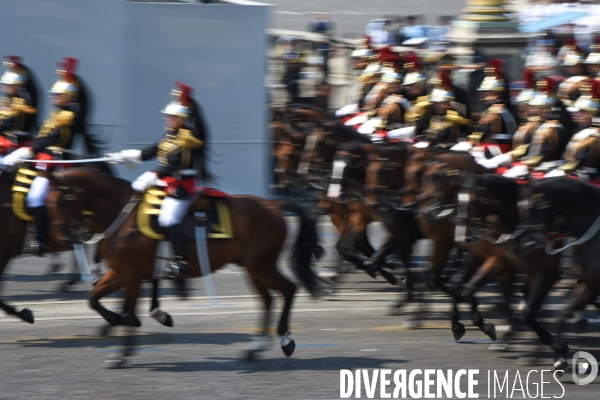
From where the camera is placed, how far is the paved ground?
352 inches

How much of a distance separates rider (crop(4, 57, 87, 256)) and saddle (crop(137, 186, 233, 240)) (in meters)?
1.68

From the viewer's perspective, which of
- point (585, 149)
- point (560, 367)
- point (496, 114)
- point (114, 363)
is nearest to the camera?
point (560, 367)

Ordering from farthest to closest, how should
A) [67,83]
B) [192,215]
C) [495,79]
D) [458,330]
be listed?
[495,79], [67,83], [458,330], [192,215]

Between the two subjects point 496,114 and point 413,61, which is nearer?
point 496,114

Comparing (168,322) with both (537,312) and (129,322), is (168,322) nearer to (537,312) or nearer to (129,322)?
(129,322)

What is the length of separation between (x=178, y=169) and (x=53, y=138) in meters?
2.32

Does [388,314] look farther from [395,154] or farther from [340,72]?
[340,72]

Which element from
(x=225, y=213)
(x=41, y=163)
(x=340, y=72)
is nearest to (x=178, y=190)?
(x=225, y=213)

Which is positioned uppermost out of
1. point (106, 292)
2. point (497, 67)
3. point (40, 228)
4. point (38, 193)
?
point (497, 67)

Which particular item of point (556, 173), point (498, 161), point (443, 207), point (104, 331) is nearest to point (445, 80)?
point (498, 161)

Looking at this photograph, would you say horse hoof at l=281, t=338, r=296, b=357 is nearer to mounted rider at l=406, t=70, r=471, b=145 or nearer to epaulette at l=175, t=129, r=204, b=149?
epaulette at l=175, t=129, r=204, b=149

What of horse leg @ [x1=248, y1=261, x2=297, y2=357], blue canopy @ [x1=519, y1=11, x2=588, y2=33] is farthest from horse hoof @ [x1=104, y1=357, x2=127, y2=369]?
blue canopy @ [x1=519, y1=11, x2=588, y2=33]

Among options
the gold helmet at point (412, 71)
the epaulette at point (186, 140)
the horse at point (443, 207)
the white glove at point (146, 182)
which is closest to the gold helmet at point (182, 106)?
the epaulette at point (186, 140)

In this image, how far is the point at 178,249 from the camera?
394 inches
